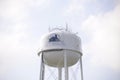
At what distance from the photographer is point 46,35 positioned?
2455 cm

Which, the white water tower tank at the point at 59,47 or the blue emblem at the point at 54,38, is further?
the blue emblem at the point at 54,38

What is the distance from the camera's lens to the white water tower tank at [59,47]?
23.5m

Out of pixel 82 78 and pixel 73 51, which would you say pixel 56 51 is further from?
pixel 82 78

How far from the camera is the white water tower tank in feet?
76.9

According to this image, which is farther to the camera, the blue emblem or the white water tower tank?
the blue emblem

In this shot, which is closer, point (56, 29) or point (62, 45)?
point (62, 45)

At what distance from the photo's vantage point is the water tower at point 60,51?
23422 mm

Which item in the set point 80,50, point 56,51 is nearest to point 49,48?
point 56,51

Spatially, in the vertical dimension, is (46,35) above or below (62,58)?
above

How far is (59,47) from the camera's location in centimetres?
2341

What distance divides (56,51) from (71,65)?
2.20 m

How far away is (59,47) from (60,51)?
12.8 inches

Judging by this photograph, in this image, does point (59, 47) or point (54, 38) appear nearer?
point (59, 47)

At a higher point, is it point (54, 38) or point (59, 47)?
point (54, 38)
